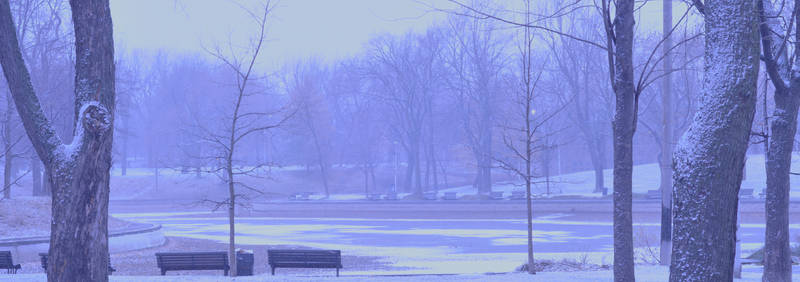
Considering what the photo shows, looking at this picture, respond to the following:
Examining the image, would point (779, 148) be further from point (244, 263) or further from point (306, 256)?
point (244, 263)

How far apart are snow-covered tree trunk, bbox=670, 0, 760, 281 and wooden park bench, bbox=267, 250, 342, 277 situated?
1010 cm

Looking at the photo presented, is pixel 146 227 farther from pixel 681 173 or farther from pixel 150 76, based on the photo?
pixel 150 76

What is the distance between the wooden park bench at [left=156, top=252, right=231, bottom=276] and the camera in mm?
15164

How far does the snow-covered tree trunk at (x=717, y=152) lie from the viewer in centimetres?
553

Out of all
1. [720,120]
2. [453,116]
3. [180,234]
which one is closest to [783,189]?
[720,120]

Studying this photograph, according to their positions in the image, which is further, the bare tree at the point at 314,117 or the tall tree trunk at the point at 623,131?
the bare tree at the point at 314,117

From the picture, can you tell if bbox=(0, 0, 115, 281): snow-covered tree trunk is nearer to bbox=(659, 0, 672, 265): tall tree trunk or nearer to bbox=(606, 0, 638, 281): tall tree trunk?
bbox=(606, 0, 638, 281): tall tree trunk

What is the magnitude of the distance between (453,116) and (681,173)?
57214 millimetres

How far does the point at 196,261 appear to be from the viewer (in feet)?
49.9

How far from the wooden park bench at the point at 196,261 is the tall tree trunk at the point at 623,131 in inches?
337

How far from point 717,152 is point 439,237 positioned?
20.6 m

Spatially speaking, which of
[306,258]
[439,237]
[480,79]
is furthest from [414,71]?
[306,258]

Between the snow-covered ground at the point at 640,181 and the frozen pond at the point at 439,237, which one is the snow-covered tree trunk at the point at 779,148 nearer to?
the frozen pond at the point at 439,237

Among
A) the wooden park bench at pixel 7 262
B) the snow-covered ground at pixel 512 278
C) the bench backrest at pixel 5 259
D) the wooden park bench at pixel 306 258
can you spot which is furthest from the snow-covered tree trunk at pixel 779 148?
the bench backrest at pixel 5 259
